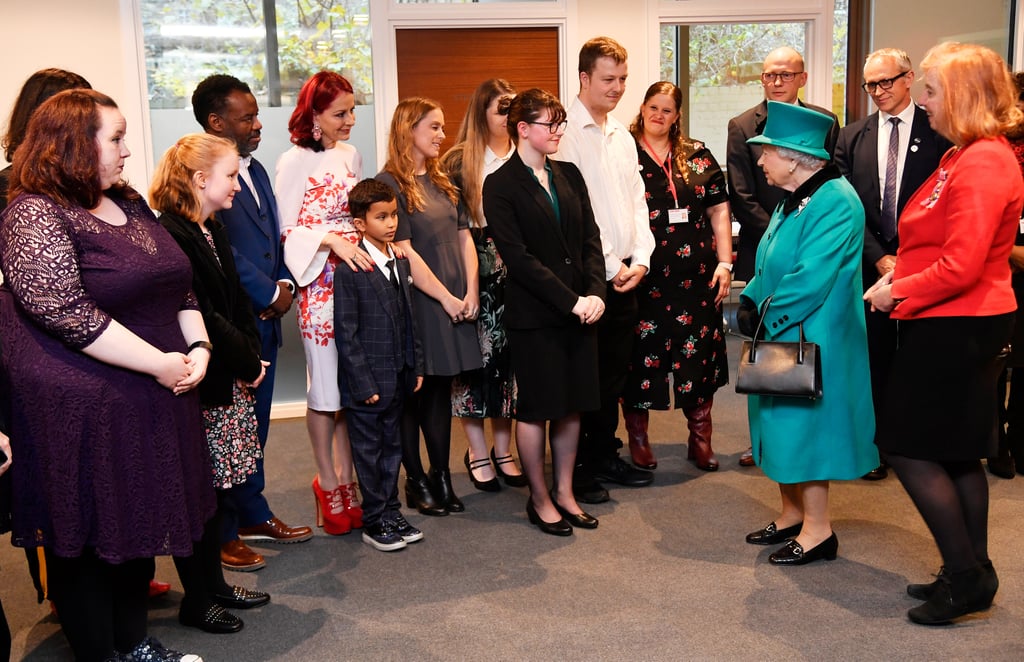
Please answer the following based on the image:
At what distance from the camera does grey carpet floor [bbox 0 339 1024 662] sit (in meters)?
2.76

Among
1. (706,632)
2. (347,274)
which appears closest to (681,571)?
(706,632)

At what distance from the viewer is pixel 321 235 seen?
11.8 feet

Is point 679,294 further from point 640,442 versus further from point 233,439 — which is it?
point 233,439

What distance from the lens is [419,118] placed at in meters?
3.76

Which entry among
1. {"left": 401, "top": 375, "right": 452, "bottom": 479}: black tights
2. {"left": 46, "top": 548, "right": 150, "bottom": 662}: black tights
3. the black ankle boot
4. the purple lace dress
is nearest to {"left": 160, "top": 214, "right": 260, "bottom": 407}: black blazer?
the purple lace dress

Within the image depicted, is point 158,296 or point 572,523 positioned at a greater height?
point 158,296

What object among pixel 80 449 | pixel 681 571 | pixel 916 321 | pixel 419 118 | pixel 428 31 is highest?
pixel 428 31

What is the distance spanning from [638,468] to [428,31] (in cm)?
291

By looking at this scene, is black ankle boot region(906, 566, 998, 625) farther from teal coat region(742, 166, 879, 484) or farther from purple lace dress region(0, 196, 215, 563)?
purple lace dress region(0, 196, 215, 563)

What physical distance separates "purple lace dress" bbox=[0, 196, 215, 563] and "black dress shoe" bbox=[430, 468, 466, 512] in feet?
5.48

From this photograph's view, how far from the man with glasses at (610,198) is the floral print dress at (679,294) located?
0.21 m

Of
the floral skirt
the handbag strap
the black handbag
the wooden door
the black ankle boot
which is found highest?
the wooden door

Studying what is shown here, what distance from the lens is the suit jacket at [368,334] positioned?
348 centimetres

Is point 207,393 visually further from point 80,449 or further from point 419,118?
point 419,118
